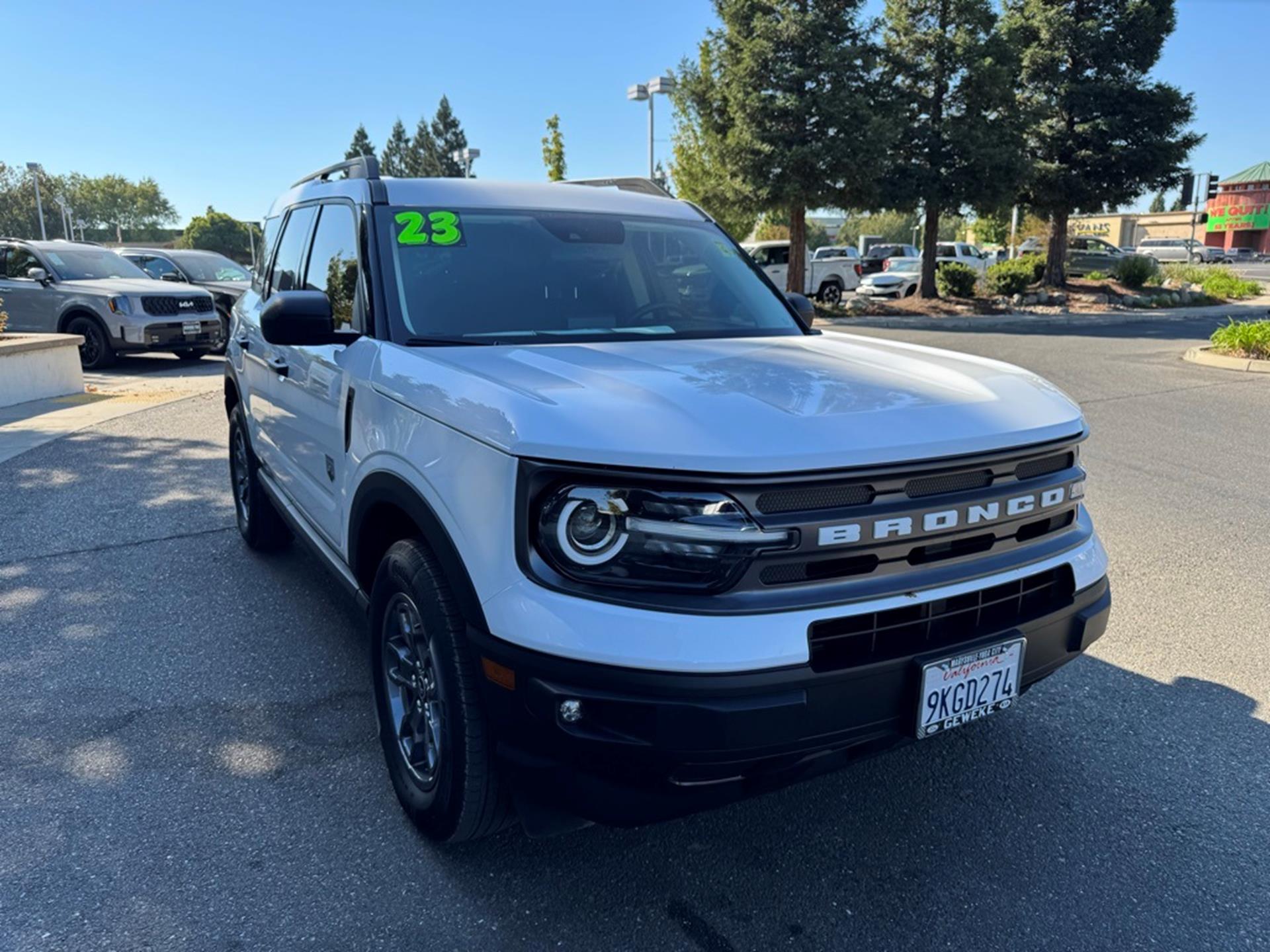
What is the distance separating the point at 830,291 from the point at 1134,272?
8.60m

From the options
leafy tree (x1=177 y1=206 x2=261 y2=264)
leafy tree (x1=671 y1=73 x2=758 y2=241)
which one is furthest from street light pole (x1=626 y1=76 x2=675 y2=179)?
leafy tree (x1=177 y1=206 x2=261 y2=264)

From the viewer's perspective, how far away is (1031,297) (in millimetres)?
23766

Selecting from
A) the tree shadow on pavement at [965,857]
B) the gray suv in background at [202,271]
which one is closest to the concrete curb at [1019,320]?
the gray suv in background at [202,271]

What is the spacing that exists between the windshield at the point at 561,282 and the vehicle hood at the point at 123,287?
12.1 meters

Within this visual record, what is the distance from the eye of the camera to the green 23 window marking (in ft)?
10.6

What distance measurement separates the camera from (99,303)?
1338 cm

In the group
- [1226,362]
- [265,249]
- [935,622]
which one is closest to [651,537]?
[935,622]

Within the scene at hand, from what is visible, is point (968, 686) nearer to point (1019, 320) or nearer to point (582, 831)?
point (582, 831)

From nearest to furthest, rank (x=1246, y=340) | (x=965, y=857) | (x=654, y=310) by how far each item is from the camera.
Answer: (x=965, y=857)
(x=654, y=310)
(x=1246, y=340)

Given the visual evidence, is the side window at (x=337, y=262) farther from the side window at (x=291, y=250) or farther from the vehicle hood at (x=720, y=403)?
the vehicle hood at (x=720, y=403)

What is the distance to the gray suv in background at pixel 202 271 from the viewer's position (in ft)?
52.4

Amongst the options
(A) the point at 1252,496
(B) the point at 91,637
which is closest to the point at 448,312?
(B) the point at 91,637

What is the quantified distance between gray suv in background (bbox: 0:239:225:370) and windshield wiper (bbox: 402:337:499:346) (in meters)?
12.4

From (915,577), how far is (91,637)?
3.71 meters
